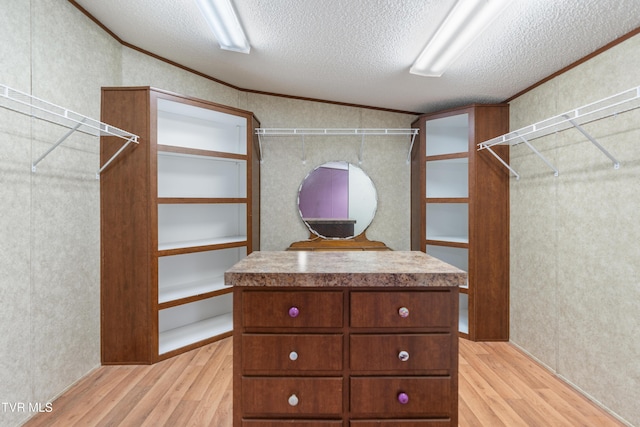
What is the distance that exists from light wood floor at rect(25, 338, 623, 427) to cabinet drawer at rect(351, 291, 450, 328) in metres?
0.95

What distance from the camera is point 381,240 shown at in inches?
147

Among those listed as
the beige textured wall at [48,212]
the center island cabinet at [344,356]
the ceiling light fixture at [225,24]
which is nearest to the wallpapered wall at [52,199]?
the beige textured wall at [48,212]

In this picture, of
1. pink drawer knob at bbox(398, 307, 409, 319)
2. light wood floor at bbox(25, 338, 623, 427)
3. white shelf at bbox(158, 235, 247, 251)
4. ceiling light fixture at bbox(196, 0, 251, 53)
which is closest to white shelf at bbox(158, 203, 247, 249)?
white shelf at bbox(158, 235, 247, 251)

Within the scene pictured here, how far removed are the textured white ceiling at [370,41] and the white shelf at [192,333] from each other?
248cm

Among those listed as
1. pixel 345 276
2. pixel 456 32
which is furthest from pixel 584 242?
pixel 345 276

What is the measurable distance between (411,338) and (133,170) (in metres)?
2.38

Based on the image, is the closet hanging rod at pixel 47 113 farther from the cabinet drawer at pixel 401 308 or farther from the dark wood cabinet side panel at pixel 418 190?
the dark wood cabinet side panel at pixel 418 190

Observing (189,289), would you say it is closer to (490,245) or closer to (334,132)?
(334,132)

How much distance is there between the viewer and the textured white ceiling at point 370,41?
1.83 meters

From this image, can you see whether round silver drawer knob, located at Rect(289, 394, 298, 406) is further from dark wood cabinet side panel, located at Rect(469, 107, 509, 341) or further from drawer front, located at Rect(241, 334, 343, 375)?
dark wood cabinet side panel, located at Rect(469, 107, 509, 341)

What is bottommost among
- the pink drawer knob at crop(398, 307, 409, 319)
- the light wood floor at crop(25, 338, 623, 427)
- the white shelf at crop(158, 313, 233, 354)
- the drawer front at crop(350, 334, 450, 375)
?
the light wood floor at crop(25, 338, 623, 427)

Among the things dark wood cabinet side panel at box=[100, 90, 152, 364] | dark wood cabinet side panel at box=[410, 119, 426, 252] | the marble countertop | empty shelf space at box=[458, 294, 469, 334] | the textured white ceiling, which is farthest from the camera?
dark wood cabinet side panel at box=[410, 119, 426, 252]

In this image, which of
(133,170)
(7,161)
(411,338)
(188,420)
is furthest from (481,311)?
(7,161)

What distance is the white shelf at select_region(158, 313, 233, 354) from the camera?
2752mm
